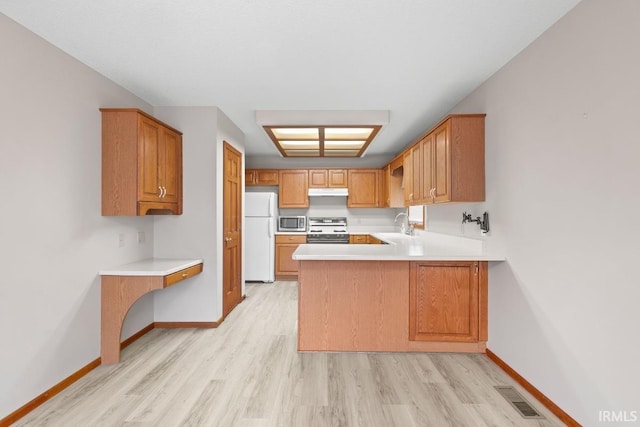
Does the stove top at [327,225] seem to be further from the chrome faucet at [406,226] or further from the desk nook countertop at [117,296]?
the desk nook countertop at [117,296]

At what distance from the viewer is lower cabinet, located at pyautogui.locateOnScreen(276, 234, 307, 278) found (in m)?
6.01

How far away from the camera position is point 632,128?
1.57m

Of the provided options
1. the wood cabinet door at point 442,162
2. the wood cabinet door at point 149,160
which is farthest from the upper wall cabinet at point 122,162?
the wood cabinet door at point 442,162

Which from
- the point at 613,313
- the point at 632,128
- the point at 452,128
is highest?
the point at 452,128

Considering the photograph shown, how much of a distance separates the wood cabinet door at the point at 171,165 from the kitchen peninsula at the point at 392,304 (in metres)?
1.54

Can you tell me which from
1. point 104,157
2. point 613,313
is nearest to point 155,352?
point 104,157

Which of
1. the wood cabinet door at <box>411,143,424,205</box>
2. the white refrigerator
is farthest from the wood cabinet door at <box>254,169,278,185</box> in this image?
the wood cabinet door at <box>411,143,424,205</box>

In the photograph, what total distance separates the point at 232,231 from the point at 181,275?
120 centimetres

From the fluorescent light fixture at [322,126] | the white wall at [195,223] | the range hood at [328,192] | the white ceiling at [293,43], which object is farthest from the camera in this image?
the range hood at [328,192]

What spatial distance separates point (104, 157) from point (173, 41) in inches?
49.0

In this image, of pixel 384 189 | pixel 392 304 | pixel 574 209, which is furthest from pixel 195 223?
pixel 384 189

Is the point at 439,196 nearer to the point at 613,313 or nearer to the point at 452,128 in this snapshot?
the point at 452,128

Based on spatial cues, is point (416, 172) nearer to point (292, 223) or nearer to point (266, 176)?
point (292, 223)

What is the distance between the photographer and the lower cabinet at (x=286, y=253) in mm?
6008
